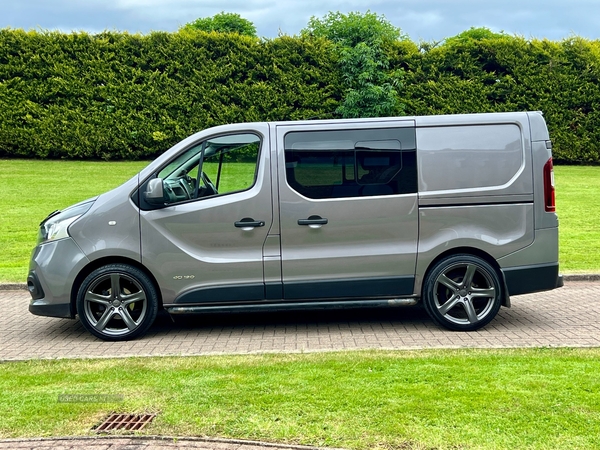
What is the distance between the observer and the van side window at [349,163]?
6.65 meters

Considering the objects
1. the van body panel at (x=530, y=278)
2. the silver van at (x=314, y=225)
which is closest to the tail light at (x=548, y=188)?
the silver van at (x=314, y=225)

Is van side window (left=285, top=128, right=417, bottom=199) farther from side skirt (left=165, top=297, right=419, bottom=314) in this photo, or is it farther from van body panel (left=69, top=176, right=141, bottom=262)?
van body panel (left=69, top=176, right=141, bottom=262)

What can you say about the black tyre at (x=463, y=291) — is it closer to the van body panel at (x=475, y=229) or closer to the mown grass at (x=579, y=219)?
the van body panel at (x=475, y=229)

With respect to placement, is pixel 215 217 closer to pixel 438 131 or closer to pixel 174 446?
pixel 438 131

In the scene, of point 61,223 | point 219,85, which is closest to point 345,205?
point 61,223

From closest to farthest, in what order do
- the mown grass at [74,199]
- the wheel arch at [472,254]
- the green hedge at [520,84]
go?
the wheel arch at [472,254], the mown grass at [74,199], the green hedge at [520,84]

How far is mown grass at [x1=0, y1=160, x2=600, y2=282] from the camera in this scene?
11055 mm

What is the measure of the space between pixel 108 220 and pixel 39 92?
20328mm

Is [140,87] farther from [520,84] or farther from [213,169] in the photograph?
[213,169]

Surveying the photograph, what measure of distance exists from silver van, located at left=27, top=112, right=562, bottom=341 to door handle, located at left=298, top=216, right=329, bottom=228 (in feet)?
0.05

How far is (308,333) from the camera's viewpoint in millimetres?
6867

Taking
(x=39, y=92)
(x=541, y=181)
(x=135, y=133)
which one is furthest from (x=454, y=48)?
(x=541, y=181)

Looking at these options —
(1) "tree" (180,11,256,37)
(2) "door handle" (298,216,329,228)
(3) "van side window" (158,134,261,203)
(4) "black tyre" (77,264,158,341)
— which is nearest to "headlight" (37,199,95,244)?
(4) "black tyre" (77,264,158,341)

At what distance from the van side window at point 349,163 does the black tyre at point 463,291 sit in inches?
35.3
